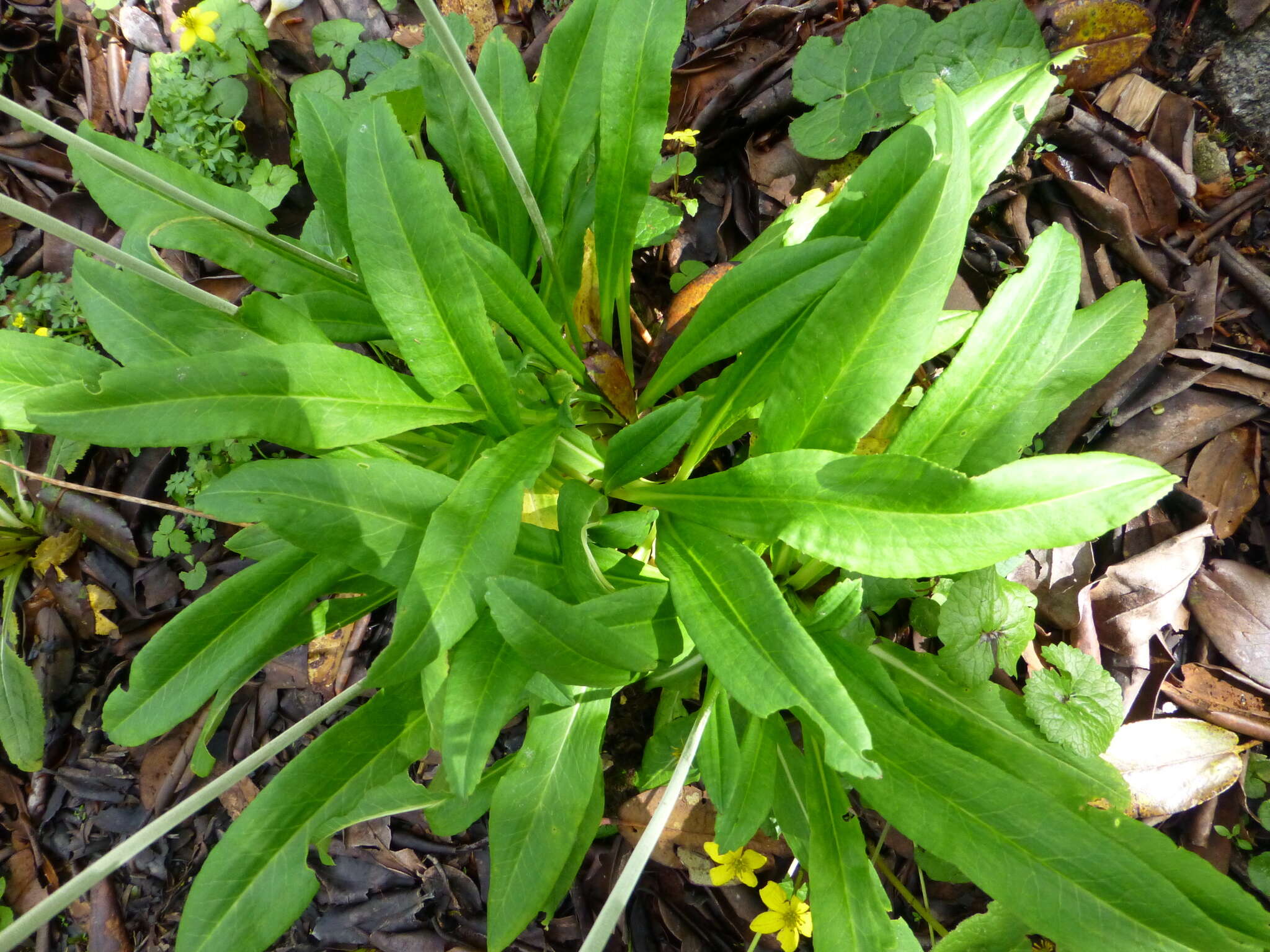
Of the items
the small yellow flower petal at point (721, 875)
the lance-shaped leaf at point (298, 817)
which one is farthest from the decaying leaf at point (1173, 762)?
the lance-shaped leaf at point (298, 817)

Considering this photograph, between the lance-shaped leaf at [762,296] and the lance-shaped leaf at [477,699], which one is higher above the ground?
the lance-shaped leaf at [762,296]

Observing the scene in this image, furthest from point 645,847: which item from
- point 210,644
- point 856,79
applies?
point 856,79

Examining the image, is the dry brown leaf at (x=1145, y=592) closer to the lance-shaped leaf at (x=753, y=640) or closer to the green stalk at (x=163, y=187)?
the lance-shaped leaf at (x=753, y=640)

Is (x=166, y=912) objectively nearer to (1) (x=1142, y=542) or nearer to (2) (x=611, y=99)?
(2) (x=611, y=99)

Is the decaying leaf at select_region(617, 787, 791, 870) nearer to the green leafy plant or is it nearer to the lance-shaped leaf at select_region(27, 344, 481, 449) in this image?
the green leafy plant

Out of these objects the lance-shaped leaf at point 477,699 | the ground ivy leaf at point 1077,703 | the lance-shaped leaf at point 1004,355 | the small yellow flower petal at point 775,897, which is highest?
the lance-shaped leaf at point 1004,355

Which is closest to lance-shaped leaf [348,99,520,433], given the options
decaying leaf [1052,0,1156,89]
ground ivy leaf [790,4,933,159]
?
ground ivy leaf [790,4,933,159]

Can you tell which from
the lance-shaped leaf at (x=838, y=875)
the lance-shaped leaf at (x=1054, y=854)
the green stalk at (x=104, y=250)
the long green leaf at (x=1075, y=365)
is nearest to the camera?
the green stalk at (x=104, y=250)
